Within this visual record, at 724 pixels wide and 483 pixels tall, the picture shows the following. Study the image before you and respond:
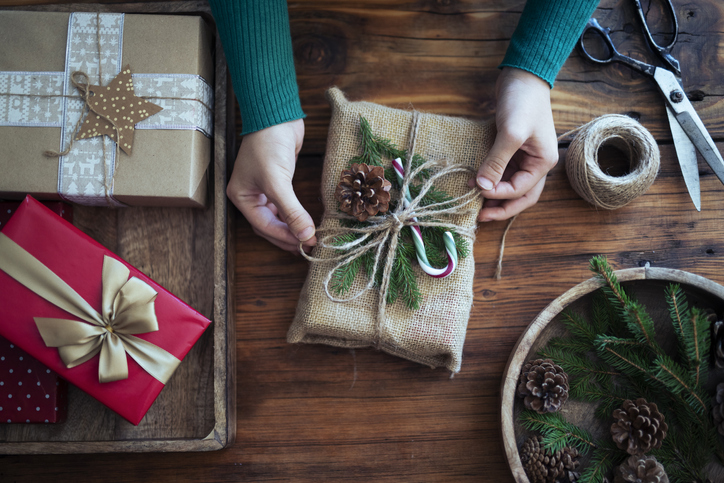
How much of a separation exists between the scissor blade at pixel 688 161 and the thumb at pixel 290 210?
3.15ft

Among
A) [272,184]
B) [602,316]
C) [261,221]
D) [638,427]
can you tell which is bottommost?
[638,427]

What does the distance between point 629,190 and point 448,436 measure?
0.74 meters

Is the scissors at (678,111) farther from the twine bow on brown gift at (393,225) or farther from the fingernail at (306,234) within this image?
the fingernail at (306,234)

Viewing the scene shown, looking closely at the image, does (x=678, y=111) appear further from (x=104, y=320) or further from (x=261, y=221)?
(x=104, y=320)

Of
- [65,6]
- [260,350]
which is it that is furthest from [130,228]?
[65,6]

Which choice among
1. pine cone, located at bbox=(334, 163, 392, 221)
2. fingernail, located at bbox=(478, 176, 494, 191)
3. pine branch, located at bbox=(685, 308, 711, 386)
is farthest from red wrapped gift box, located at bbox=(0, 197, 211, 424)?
pine branch, located at bbox=(685, 308, 711, 386)

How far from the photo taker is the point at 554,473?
3.30 feet

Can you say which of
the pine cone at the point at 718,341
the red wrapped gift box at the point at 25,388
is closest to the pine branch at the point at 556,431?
the pine cone at the point at 718,341

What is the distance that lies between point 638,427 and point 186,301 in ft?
3.57

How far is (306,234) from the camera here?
3.33 ft

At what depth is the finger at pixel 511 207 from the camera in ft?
3.61

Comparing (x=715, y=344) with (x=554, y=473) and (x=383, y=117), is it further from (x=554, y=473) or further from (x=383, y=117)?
(x=383, y=117)

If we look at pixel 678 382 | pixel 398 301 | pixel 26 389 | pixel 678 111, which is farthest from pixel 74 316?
pixel 678 111

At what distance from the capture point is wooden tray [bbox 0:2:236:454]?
42.0 inches
